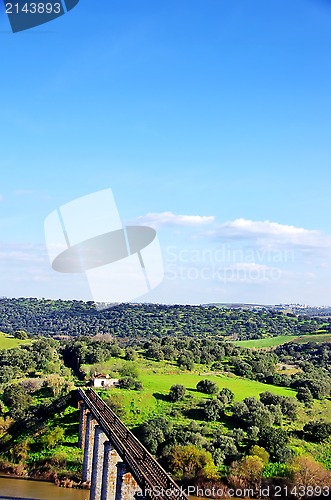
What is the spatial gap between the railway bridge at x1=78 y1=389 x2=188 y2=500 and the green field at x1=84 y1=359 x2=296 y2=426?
6.52m

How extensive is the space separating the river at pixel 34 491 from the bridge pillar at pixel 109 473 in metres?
6.71

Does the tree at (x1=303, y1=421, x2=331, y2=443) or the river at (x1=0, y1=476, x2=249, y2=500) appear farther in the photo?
the tree at (x1=303, y1=421, x2=331, y2=443)

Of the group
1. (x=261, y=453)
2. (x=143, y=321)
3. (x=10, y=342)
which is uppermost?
(x=261, y=453)

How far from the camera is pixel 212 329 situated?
396 ft

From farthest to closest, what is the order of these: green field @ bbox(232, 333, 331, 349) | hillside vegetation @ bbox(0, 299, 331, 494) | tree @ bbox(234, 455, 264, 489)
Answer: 1. green field @ bbox(232, 333, 331, 349)
2. hillside vegetation @ bbox(0, 299, 331, 494)
3. tree @ bbox(234, 455, 264, 489)

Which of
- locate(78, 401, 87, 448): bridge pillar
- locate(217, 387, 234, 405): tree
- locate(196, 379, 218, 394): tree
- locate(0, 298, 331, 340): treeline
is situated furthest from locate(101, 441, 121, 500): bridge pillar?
locate(0, 298, 331, 340): treeline

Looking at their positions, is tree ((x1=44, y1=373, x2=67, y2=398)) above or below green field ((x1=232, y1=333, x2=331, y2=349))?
above

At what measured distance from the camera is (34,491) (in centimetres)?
2830

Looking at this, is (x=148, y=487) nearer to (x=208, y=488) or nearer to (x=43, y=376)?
(x=208, y=488)

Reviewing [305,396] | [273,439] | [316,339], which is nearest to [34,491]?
[273,439]

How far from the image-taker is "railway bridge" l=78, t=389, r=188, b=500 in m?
15.2

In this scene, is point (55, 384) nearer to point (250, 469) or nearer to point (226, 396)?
point (226, 396)

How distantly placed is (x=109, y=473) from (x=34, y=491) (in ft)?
30.0

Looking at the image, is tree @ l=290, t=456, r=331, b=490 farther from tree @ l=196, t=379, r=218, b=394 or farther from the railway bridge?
tree @ l=196, t=379, r=218, b=394
